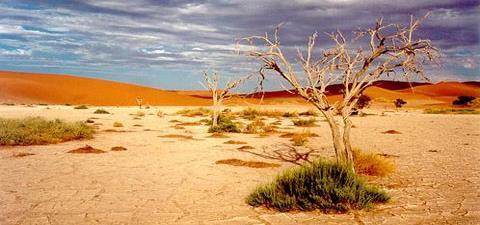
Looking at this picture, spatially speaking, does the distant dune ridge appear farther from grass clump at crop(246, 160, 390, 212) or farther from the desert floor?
grass clump at crop(246, 160, 390, 212)

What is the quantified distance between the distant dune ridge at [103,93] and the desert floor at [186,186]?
62.3 m

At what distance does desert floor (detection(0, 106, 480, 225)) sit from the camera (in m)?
7.12

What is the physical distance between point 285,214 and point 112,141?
12.1 m

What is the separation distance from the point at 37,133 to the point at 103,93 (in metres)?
80.9

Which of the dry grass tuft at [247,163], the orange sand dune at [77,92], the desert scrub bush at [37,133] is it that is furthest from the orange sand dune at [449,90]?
the dry grass tuft at [247,163]

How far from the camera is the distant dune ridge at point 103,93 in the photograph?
271 ft

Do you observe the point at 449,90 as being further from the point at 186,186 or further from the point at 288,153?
the point at 186,186

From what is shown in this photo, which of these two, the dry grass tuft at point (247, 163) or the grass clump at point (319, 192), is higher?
the grass clump at point (319, 192)

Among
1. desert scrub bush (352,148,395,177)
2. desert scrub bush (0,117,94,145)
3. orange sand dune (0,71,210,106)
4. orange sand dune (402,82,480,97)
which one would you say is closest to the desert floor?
desert scrub bush (352,148,395,177)

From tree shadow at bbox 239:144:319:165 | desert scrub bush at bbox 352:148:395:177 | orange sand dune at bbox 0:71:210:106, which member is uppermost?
desert scrub bush at bbox 352:148:395:177

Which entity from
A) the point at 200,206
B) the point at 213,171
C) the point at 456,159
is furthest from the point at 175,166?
the point at 456,159

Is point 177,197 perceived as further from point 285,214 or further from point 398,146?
point 398,146

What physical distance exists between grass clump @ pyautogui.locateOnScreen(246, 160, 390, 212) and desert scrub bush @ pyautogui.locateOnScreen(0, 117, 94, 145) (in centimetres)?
1092

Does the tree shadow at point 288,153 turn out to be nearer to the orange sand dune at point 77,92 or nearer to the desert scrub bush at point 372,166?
the desert scrub bush at point 372,166
